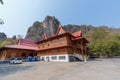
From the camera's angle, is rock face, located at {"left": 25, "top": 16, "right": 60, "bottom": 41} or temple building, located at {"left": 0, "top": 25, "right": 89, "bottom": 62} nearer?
temple building, located at {"left": 0, "top": 25, "right": 89, "bottom": 62}

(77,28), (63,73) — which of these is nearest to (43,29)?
(77,28)

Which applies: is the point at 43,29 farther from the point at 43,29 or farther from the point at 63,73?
the point at 63,73

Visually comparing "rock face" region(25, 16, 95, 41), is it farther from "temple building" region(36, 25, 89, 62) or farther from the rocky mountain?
"temple building" region(36, 25, 89, 62)

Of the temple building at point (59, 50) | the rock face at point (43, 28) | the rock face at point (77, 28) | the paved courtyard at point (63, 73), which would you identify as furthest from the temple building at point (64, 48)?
the rock face at point (77, 28)

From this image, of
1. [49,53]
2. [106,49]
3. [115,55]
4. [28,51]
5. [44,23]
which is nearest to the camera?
[49,53]

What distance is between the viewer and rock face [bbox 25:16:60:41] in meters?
110

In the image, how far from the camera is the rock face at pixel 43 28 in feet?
362

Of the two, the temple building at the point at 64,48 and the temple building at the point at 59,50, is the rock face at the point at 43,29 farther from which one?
the temple building at the point at 64,48

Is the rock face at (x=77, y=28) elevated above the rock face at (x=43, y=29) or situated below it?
above

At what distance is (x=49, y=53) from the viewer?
42.2 meters

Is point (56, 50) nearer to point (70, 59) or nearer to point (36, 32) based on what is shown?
point (70, 59)

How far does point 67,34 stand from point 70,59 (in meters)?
6.55

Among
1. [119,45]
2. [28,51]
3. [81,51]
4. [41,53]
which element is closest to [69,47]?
[81,51]

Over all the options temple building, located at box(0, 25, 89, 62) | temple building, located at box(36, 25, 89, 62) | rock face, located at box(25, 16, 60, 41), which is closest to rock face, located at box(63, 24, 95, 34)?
rock face, located at box(25, 16, 60, 41)
